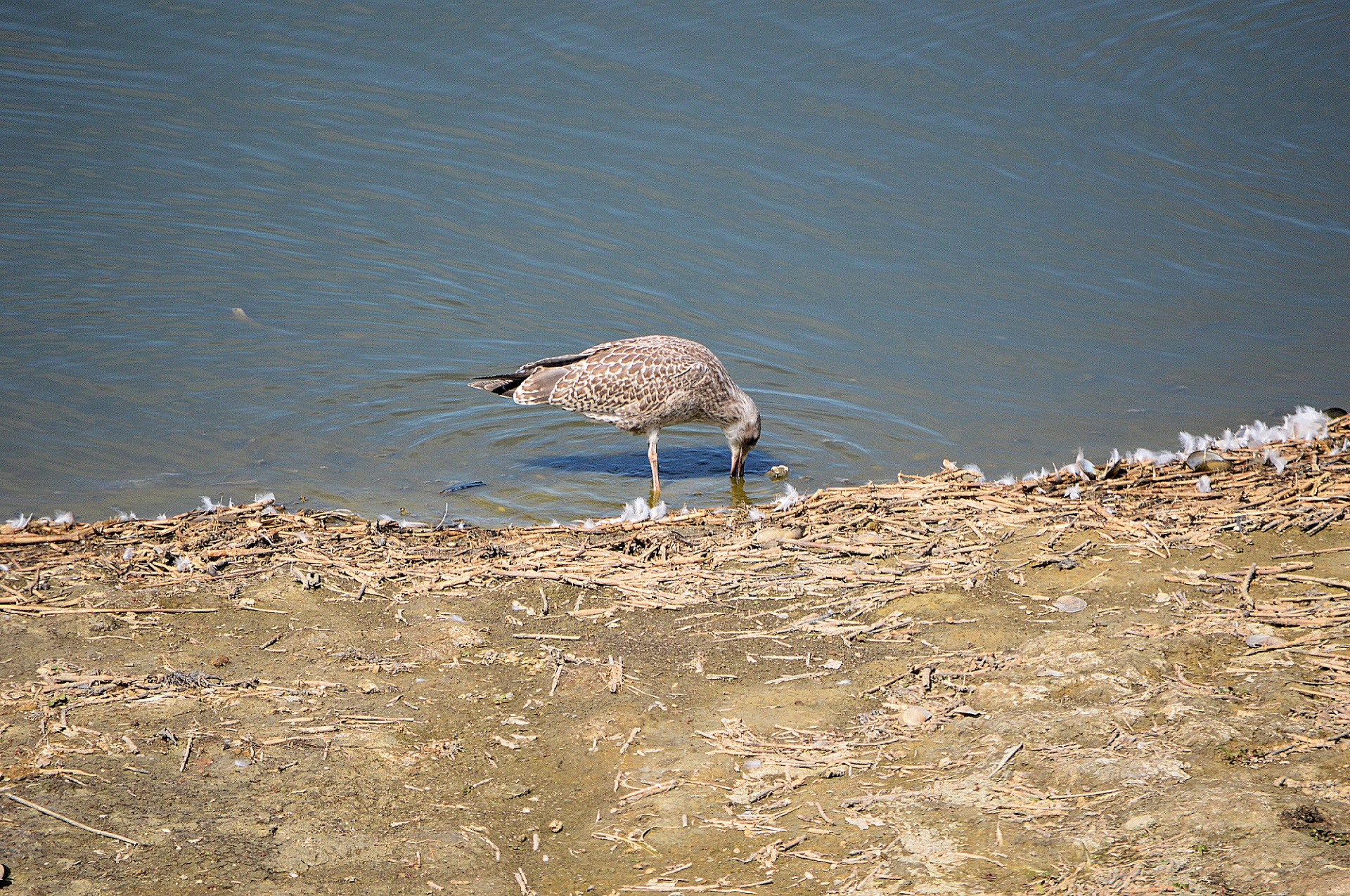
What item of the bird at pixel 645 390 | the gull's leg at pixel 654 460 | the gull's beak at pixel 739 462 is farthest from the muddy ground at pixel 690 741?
the gull's beak at pixel 739 462

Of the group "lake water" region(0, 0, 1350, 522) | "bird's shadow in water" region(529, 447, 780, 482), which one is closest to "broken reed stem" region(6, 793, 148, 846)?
"lake water" region(0, 0, 1350, 522)

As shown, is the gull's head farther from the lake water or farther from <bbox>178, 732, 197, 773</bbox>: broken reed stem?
<bbox>178, 732, 197, 773</bbox>: broken reed stem

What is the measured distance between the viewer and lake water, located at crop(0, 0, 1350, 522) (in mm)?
8734

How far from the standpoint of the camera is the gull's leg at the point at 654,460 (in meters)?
8.47

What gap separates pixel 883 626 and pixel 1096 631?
0.82 metres

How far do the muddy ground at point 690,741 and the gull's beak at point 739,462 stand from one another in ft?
11.8

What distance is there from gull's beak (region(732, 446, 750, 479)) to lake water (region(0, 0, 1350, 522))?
0.18m

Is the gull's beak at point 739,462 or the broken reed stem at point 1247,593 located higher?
the broken reed stem at point 1247,593

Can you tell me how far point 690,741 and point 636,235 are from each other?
8.62 metres

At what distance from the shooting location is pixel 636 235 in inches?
474

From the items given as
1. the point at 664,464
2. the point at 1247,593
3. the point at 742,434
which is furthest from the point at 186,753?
the point at 664,464

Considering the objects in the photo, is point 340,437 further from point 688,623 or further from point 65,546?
point 688,623

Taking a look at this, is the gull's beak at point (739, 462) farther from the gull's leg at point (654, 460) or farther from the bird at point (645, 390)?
the gull's leg at point (654, 460)

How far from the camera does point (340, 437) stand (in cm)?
850
